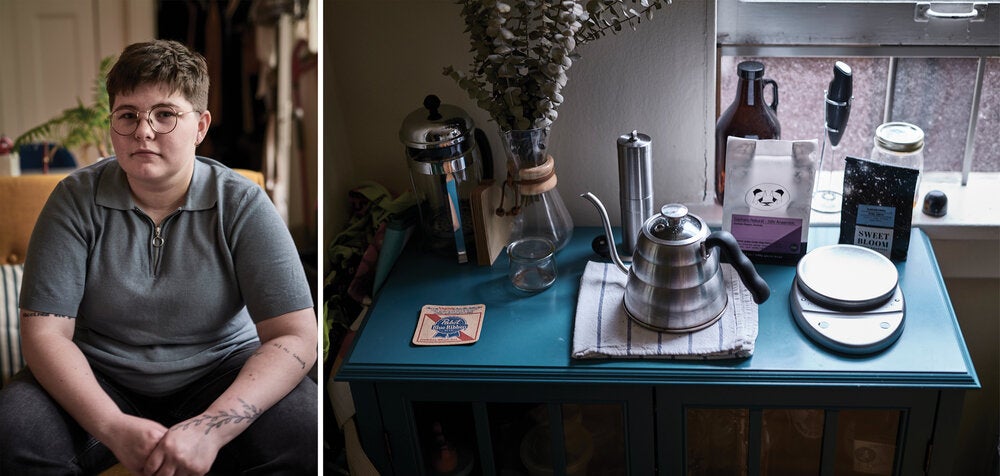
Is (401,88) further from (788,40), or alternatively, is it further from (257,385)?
(257,385)

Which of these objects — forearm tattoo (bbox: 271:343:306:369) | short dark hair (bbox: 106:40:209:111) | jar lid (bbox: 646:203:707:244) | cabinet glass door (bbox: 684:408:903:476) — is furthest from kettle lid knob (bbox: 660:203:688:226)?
short dark hair (bbox: 106:40:209:111)

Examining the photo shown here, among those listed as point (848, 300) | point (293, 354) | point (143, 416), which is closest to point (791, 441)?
point (848, 300)

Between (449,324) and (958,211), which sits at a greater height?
(958,211)

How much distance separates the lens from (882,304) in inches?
60.1

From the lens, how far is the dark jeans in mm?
839

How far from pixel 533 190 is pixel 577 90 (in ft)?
0.89

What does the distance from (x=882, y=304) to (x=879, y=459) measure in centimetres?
24

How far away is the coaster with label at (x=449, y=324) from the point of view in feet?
5.13

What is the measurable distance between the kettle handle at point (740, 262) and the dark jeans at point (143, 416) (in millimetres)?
713

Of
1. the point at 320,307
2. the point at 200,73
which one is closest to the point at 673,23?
the point at 320,307

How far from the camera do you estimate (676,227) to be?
4.87 feet

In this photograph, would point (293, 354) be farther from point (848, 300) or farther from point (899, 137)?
point (899, 137)

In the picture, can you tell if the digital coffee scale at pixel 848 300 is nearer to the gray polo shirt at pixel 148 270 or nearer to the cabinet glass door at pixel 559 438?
the cabinet glass door at pixel 559 438

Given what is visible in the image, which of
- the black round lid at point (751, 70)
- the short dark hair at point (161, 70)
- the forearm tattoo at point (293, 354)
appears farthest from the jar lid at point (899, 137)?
the short dark hair at point (161, 70)
